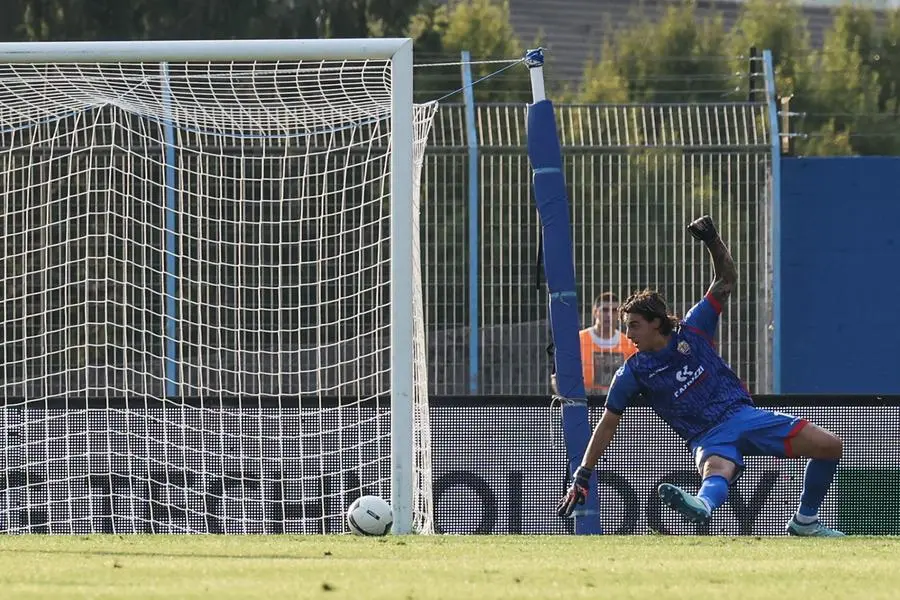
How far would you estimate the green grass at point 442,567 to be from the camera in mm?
5828

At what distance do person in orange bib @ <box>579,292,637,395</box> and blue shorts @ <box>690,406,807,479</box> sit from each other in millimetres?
4516

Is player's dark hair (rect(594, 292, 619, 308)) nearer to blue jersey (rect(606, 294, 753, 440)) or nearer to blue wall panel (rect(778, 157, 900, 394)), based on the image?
blue wall panel (rect(778, 157, 900, 394))

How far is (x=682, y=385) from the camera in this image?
8.36m

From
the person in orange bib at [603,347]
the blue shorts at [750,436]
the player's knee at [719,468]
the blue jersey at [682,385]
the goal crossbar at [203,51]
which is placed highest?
the goal crossbar at [203,51]

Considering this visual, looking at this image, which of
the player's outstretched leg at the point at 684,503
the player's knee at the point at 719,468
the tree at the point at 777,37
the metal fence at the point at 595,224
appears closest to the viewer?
the player's outstretched leg at the point at 684,503

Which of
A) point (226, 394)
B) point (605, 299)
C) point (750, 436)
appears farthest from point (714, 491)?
point (605, 299)

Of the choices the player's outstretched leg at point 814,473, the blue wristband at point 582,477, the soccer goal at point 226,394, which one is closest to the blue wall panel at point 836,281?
the soccer goal at point 226,394

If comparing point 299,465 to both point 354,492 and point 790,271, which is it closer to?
point 354,492

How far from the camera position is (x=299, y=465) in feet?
32.3

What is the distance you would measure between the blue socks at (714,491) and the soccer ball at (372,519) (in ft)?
5.11

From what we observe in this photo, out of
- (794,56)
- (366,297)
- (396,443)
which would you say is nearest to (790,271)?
(366,297)

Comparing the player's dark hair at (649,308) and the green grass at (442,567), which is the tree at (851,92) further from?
the green grass at (442,567)

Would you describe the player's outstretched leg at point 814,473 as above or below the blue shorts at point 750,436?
below

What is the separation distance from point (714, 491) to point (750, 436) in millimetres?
621
